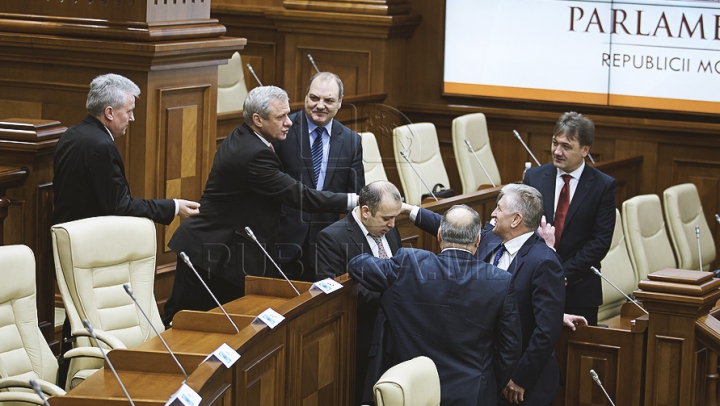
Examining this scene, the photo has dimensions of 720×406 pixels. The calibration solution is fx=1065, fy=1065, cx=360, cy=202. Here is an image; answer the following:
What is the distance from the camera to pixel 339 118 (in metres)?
7.30

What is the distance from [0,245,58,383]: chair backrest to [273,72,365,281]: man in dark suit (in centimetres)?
119

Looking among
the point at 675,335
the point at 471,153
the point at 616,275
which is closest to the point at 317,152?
the point at 675,335

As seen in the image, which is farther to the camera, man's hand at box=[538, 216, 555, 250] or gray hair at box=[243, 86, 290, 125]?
man's hand at box=[538, 216, 555, 250]

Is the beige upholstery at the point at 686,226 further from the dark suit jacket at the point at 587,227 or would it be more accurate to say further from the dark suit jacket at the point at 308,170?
the dark suit jacket at the point at 308,170

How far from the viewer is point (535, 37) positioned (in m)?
8.00

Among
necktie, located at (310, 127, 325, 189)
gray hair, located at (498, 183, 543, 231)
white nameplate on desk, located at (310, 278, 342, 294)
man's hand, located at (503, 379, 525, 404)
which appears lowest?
man's hand, located at (503, 379, 525, 404)

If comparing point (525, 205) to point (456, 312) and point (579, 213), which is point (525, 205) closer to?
point (456, 312)

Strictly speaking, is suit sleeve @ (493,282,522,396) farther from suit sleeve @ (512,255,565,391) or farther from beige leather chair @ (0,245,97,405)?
beige leather chair @ (0,245,97,405)

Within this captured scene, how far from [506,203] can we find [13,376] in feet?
5.95

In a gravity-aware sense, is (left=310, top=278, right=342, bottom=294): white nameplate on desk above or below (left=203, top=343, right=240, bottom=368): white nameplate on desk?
above

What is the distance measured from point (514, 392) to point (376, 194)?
34.8 inches

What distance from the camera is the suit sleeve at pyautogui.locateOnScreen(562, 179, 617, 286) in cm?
457

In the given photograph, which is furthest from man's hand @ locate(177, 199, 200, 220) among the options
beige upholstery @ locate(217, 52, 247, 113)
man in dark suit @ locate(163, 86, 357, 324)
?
beige upholstery @ locate(217, 52, 247, 113)

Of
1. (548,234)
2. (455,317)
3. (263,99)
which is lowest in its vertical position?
(455,317)
